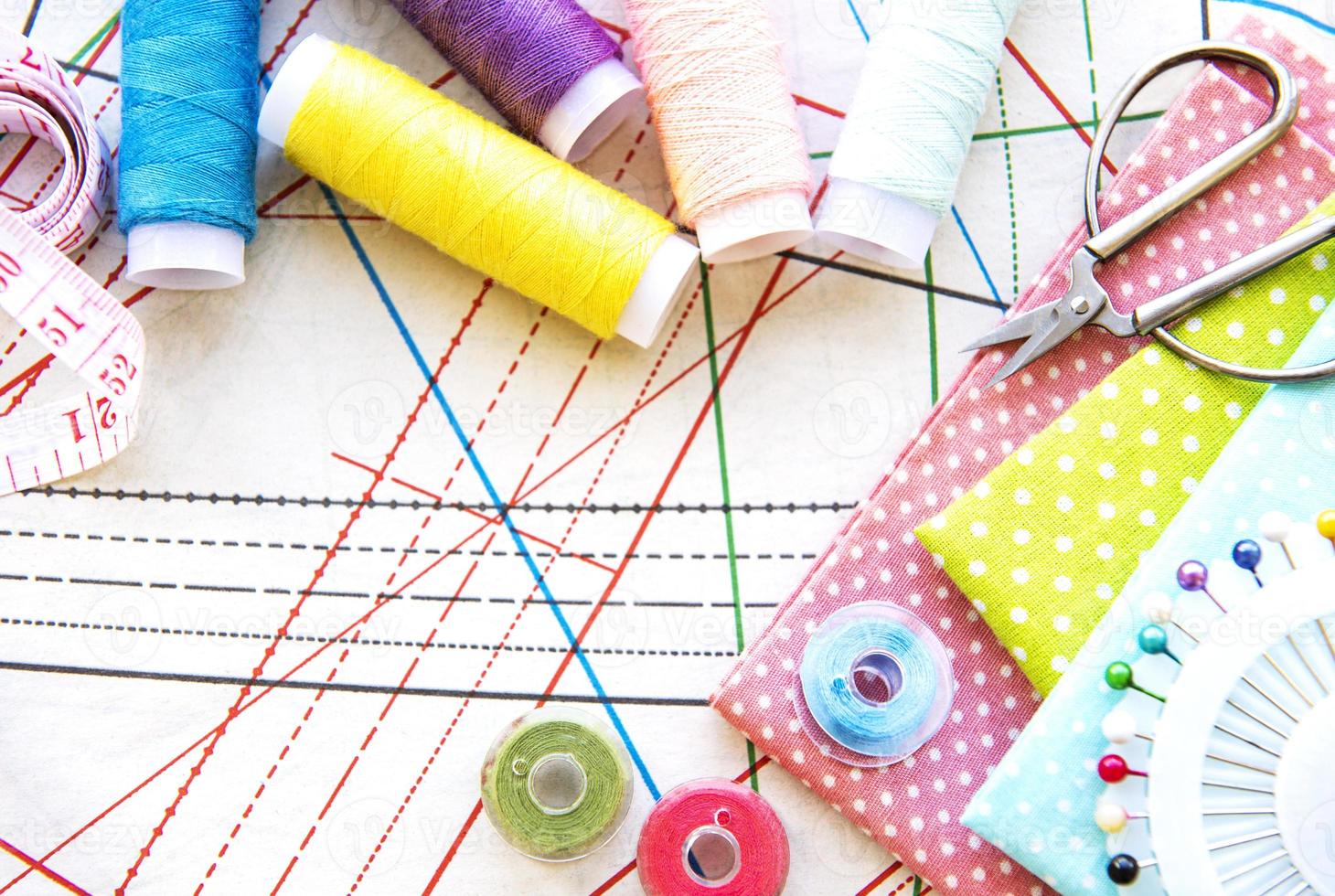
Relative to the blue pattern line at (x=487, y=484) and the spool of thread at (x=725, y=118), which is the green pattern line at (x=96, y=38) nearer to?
the blue pattern line at (x=487, y=484)

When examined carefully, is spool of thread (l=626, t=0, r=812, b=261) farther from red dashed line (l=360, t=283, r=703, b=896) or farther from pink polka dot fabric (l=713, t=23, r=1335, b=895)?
pink polka dot fabric (l=713, t=23, r=1335, b=895)

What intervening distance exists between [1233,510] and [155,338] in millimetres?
1174

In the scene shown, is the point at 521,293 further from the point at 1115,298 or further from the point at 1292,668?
the point at 1292,668

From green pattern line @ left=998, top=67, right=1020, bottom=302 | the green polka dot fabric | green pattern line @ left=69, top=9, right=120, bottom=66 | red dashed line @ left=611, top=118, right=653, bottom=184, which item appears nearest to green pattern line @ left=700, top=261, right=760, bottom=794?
red dashed line @ left=611, top=118, right=653, bottom=184

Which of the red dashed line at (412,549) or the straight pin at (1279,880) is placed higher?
the straight pin at (1279,880)

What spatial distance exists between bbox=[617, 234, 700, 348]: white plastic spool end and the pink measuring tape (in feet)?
1.82

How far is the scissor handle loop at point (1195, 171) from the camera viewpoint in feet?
3.62

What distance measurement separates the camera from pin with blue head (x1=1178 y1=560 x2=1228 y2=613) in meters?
1.03

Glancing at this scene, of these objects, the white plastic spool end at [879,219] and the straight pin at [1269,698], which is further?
the white plastic spool end at [879,219]

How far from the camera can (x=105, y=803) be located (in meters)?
1.23

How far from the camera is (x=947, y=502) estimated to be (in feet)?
3.87

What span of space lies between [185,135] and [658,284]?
0.53 m

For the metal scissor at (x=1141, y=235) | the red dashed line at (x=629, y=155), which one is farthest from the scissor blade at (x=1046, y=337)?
the red dashed line at (x=629, y=155)

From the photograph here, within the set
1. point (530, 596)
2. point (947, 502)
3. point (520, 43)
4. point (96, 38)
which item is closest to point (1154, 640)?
point (947, 502)
